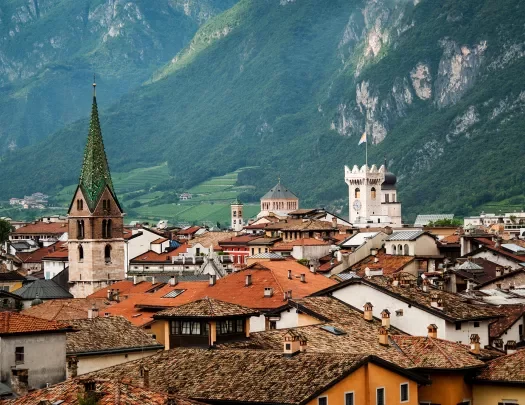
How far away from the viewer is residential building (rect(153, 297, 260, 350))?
56.5m

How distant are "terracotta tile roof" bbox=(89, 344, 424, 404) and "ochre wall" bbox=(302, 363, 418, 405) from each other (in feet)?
0.81

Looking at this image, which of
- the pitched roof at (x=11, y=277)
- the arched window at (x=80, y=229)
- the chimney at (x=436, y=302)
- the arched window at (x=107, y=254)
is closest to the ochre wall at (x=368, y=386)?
the chimney at (x=436, y=302)

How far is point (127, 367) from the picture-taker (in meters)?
53.8

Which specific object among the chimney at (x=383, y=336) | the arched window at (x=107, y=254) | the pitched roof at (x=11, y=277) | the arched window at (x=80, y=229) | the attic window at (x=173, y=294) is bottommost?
the chimney at (x=383, y=336)

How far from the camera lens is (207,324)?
5653 cm

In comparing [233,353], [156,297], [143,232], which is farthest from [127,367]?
[143,232]

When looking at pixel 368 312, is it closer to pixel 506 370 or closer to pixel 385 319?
pixel 385 319

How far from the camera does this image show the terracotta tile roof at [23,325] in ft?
177

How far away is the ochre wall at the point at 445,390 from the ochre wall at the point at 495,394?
1.00 ft

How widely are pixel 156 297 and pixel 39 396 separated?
47.3 m

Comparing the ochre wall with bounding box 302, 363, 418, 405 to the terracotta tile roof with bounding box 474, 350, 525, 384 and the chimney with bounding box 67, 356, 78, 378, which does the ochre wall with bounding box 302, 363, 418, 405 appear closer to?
the terracotta tile roof with bounding box 474, 350, 525, 384

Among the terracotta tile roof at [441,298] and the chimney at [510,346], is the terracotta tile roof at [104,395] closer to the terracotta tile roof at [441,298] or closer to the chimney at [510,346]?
the chimney at [510,346]

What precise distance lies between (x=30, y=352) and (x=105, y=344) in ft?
28.8

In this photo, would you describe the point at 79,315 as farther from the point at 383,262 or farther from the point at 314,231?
the point at 314,231
